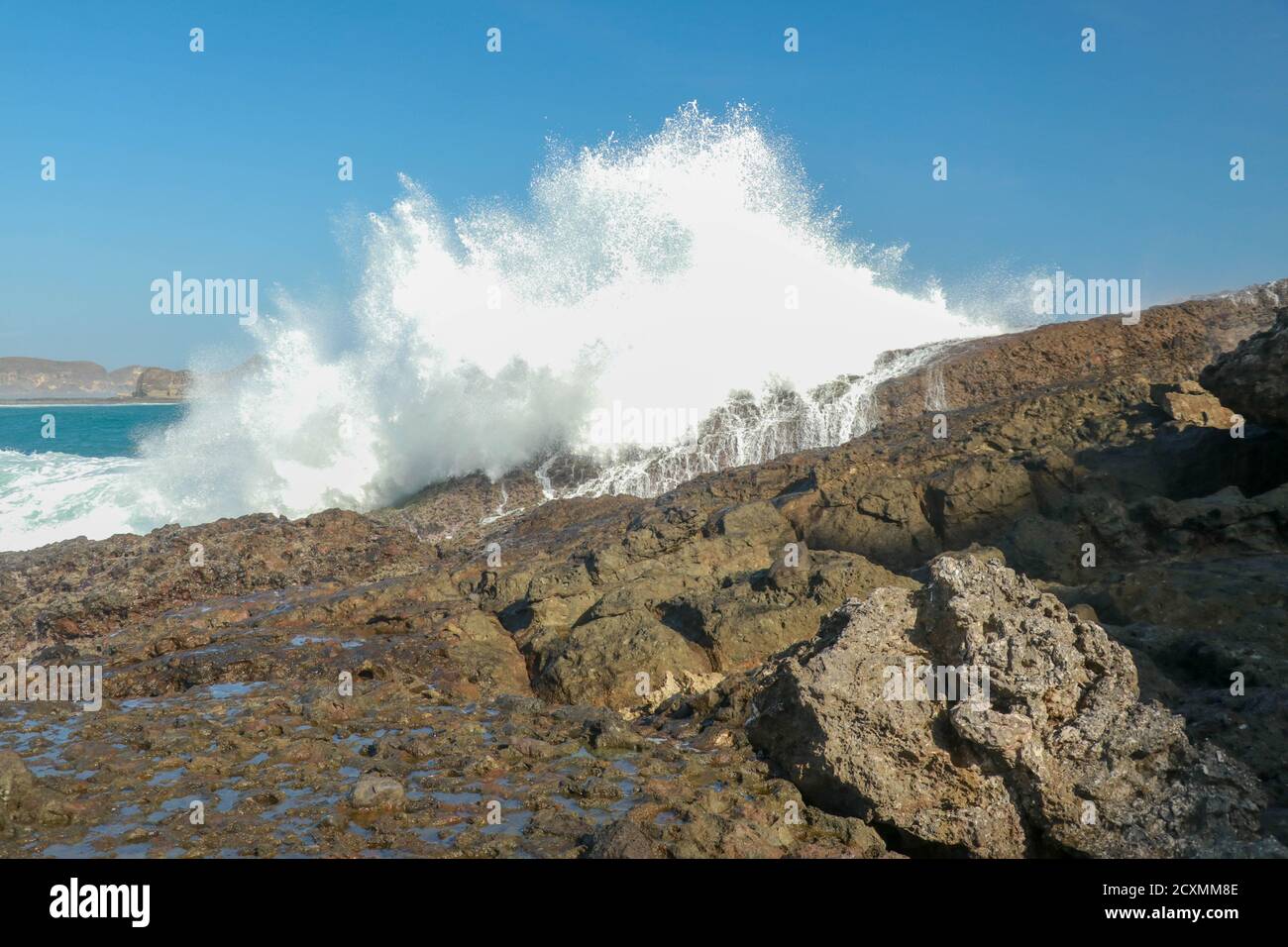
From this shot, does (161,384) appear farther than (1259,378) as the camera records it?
Yes

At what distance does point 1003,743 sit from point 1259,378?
7.36m

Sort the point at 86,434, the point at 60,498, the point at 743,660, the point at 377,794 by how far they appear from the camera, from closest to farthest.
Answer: the point at 377,794
the point at 743,660
the point at 60,498
the point at 86,434

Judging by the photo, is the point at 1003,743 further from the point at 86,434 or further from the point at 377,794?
the point at 86,434

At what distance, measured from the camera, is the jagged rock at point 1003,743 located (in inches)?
197

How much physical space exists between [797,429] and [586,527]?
6.53 m

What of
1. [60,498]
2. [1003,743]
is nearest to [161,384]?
[60,498]

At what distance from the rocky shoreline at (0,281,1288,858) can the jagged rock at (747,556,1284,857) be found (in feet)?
0.05

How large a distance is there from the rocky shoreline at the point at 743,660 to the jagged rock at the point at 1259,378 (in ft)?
0.13

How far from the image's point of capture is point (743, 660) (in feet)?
27.7

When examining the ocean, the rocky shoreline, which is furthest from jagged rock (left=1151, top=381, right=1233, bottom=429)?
the ocean

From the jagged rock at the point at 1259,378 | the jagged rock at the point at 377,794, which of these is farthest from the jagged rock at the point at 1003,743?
the jagged rock at the point at 1259,378

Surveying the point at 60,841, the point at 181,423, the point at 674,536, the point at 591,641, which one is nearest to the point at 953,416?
the point at 674,536

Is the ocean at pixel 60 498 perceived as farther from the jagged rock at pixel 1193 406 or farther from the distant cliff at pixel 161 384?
the distant cliff at pixel 161 384

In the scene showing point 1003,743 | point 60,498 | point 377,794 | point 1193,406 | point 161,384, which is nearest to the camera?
point 1003,743
